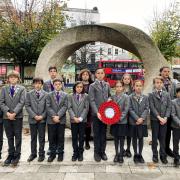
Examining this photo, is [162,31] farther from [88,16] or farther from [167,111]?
[88,16]

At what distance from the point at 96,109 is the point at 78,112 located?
0.34m

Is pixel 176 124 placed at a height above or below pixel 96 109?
below

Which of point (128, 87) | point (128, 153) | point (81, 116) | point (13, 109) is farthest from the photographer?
point (128, 87)

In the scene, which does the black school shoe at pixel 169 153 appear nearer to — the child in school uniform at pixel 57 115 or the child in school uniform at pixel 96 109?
the child in school uniform at pixel 96 109

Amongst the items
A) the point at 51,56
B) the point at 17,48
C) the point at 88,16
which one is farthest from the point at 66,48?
the point at 88,16

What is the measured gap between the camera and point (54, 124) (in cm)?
525

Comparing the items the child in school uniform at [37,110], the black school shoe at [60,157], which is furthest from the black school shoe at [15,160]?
the black school shoe at [60,157]

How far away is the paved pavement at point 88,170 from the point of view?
4.53 m

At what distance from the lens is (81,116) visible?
523cm

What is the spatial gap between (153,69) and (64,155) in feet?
11.0

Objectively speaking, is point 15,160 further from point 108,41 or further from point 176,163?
point 108,41

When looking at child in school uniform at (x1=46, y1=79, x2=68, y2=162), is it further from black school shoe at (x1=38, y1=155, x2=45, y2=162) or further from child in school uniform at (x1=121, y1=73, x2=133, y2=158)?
child in school uniform at (x1=121, y1=73, x2=133, y2=158)

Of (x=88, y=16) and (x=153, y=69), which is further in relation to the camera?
(x=88, y=16)

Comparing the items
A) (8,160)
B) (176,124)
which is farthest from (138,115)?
(8,160)
